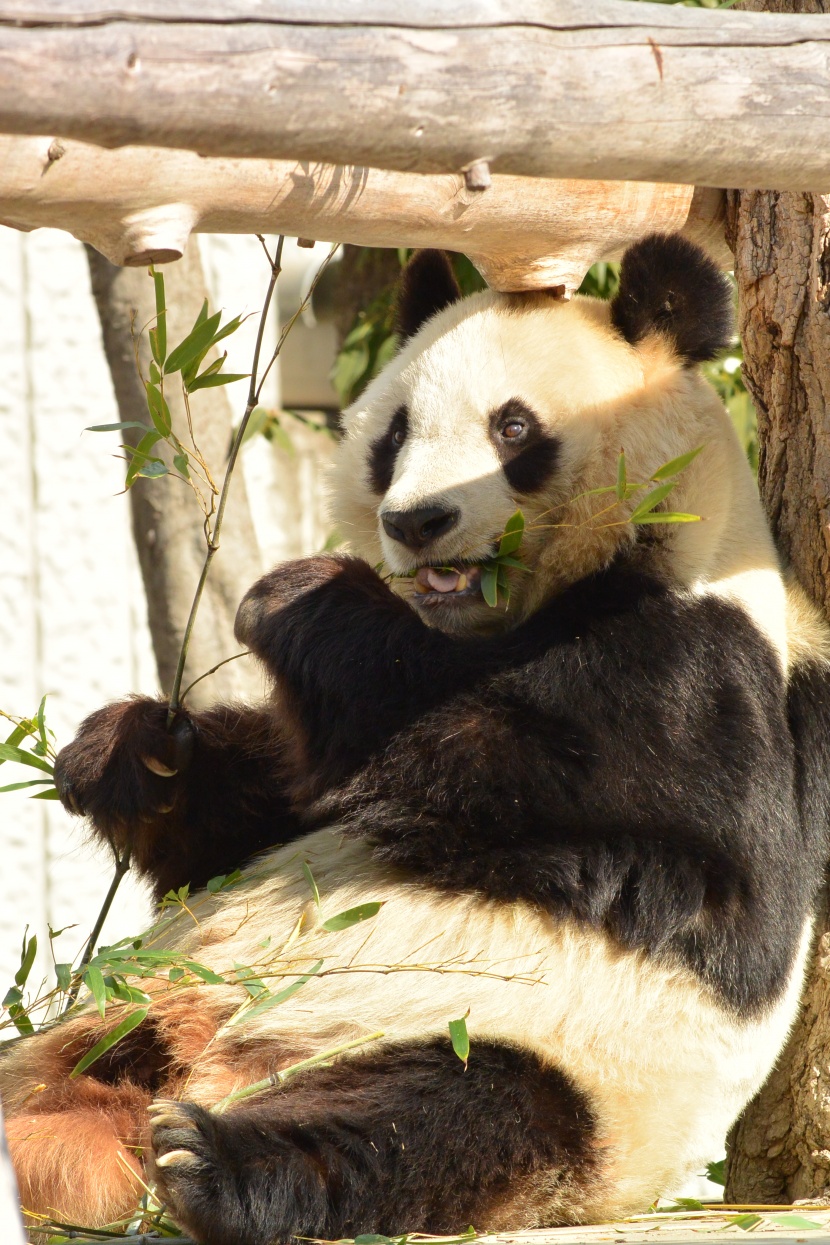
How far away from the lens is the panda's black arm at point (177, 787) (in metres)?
3.06

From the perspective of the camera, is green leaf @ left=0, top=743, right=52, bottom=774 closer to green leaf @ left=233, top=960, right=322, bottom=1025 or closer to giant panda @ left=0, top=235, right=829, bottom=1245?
giant panda @ left=0, top=235, right=829, bottom=1245

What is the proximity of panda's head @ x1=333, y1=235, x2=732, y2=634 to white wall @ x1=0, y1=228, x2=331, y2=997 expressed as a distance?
3.61m

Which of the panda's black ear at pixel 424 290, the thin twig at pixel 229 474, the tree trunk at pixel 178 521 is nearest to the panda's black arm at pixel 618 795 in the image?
the thin twig at pixel 229 474

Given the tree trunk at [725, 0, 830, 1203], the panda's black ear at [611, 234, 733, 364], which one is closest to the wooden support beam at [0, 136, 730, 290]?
the panda's black ear at [611, 234, 733, 364]

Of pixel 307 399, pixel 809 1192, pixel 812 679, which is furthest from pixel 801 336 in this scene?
pixel 307 399

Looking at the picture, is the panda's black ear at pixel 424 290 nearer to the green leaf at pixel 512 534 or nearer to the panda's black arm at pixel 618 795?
the green leaf at pixel 512 534

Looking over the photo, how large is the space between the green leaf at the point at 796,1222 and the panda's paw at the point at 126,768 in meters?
1.53

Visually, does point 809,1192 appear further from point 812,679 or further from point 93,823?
point 93,823

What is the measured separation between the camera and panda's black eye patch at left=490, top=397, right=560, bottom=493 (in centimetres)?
290

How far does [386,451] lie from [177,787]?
92cm

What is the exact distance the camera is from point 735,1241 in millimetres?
2281

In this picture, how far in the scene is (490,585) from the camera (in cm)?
280

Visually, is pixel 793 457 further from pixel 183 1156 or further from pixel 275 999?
pixel 183 1156

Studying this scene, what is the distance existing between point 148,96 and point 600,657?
56.6 inches
